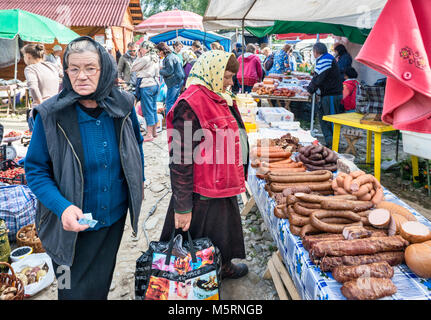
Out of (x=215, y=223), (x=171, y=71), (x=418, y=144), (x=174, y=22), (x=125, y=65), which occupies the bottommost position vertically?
(x=215, y=223)

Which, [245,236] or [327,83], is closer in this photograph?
[245,236]

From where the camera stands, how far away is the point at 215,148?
2.30m

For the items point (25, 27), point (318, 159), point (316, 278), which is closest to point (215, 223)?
point (316, 278)

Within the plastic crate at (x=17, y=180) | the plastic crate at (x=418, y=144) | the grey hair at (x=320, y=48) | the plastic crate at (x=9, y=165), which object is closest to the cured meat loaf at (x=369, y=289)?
the plastic crate at (x=418, y=144)

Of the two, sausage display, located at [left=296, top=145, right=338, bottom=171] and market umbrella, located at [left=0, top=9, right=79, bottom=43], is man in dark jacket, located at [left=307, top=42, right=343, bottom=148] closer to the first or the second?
sausage display, located at [left=296, top=145, right=338, bottom=171]

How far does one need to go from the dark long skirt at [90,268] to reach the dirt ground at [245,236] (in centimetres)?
116

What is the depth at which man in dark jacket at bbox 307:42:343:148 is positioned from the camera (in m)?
6.90

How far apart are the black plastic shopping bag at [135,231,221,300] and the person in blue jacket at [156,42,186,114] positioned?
6863 millimetres

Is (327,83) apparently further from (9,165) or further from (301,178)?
(9,165)

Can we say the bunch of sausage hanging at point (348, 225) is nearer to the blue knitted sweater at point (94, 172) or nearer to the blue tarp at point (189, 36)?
the blue knitted sweater at point (94, 172)

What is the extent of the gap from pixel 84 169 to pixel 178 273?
3.01 ft

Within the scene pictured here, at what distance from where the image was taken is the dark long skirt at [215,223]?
2531 mm

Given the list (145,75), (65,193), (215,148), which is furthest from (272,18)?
(65,193)

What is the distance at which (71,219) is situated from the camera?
1.63 metres
